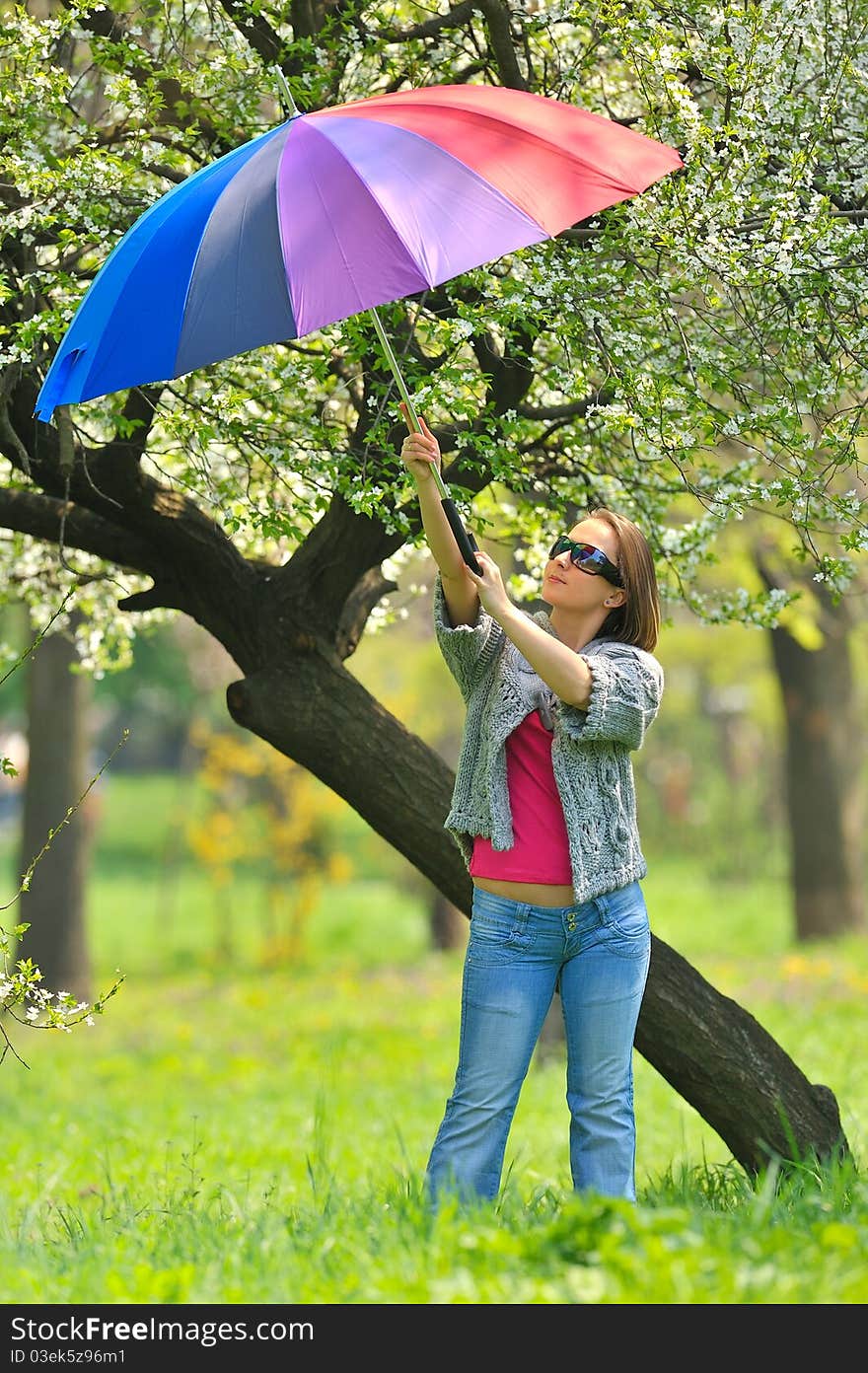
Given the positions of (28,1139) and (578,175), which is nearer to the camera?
(578,175)

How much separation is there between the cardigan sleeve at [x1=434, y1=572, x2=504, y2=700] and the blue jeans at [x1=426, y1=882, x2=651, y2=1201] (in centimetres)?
53

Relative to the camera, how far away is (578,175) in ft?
10.4

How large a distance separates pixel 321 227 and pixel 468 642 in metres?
0.97

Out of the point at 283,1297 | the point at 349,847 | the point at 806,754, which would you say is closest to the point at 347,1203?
the point at 283,1297

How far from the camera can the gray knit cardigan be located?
321 centimetres

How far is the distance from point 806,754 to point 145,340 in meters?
9.79

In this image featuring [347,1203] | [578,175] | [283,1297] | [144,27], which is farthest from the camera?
[144,27]

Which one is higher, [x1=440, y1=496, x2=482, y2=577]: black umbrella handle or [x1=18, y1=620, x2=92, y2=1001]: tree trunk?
[x1=18, y1=620, x2=92, y2=1001]: tree trunk

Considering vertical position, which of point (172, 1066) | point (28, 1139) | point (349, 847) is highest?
point (349, 847)

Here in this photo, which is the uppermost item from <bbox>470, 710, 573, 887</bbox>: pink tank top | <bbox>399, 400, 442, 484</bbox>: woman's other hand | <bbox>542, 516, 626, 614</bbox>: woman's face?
<bbox>399, 400, 442, 484</bbox>: woman's other hand

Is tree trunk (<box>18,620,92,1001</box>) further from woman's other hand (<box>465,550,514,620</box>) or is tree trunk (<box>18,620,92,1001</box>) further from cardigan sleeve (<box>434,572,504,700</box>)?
woman's other hand (<box>465,550,514,620</box>)

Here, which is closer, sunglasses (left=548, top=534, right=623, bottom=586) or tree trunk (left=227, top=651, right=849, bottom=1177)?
sunglasses (left=548, top=534, right=623, bottom=586)

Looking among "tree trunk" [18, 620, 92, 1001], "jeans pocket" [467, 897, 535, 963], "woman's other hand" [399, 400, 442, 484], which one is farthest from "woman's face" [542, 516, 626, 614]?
"tree trunk" [18, 620, 92, 1001]

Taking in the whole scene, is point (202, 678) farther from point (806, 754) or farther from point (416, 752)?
point (416, 752)
